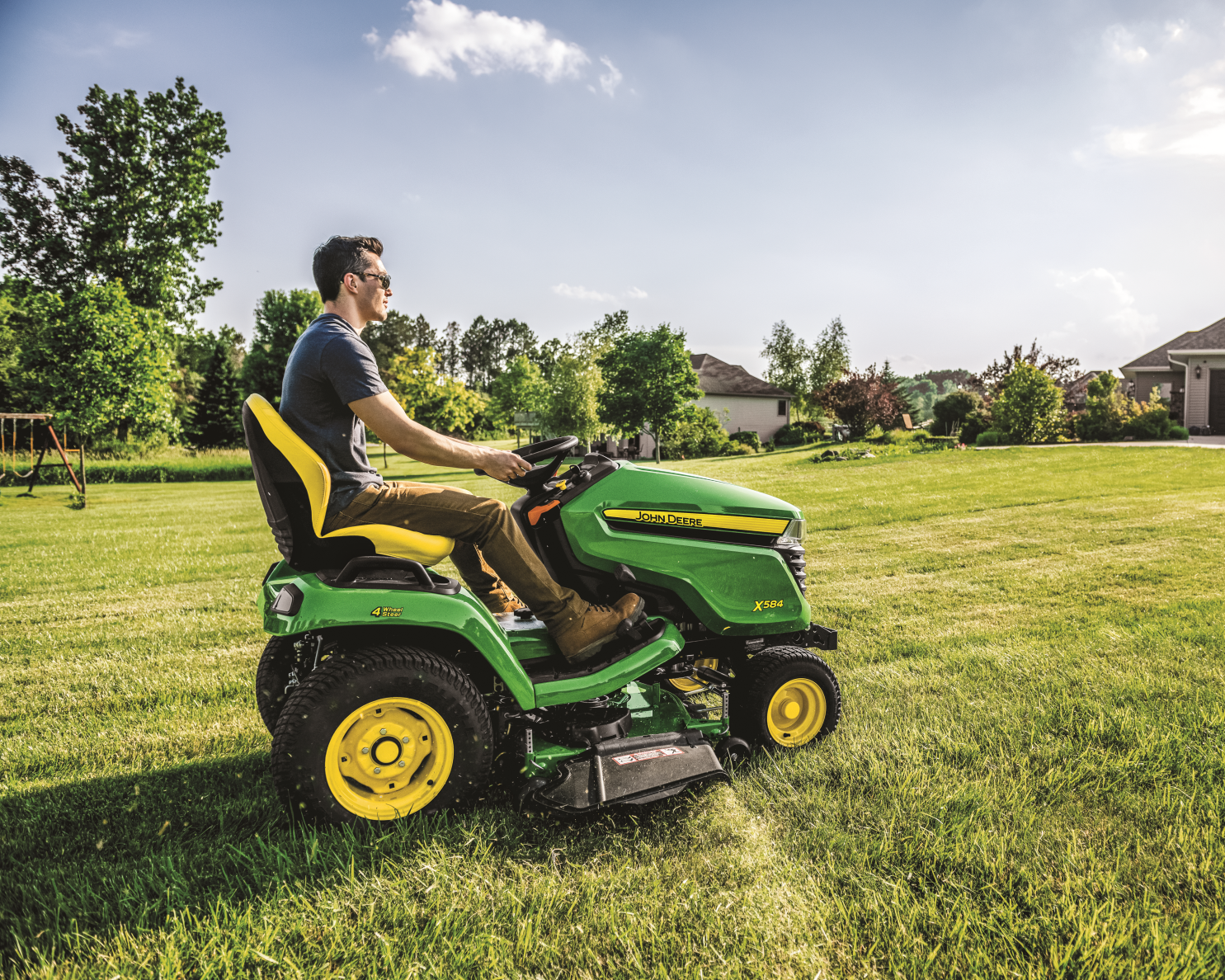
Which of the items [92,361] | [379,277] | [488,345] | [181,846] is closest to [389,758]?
[181,846]

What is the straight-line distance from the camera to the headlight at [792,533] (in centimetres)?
334

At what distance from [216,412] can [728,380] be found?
31764mm

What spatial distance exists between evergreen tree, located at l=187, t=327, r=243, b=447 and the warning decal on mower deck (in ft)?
144

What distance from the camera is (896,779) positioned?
2998 millimetres

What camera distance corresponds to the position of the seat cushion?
8.55 ft

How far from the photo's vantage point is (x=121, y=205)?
31359 millimetres

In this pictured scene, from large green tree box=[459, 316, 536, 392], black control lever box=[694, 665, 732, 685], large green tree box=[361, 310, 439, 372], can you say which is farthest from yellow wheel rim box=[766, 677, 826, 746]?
large green tree box=[459, 316, 536, 392]

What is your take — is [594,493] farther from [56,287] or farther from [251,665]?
[56,287]

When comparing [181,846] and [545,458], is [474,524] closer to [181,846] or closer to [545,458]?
[545,458]

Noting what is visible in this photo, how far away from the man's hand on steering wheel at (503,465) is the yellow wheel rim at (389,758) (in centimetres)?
86

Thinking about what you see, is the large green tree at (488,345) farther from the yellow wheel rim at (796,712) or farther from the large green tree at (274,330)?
the yellow wheel rim at (796,712)

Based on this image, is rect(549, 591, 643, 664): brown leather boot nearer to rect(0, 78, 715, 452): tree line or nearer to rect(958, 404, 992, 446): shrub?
rect(0, 78, 715, 452): tree line

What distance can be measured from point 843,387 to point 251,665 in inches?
1397

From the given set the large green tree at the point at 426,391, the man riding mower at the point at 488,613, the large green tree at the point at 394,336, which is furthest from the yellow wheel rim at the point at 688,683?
the large green tree at the point at 394,336
